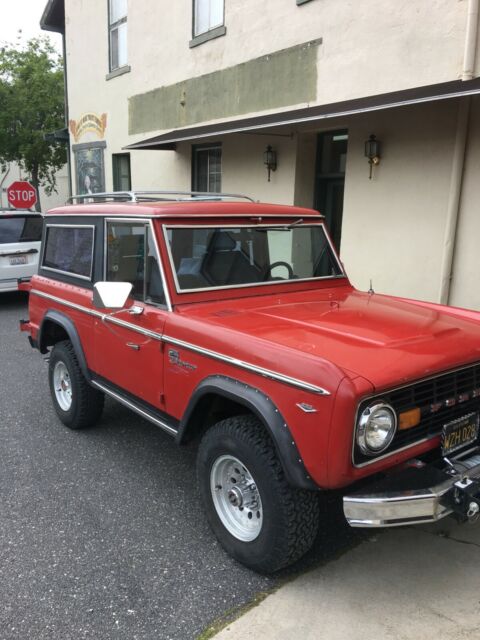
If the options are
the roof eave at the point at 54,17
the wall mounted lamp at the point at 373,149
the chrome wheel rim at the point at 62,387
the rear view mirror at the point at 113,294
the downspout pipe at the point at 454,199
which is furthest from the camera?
the roof eave at the point at 54,17

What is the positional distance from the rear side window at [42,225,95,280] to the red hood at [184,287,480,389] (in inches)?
52.4

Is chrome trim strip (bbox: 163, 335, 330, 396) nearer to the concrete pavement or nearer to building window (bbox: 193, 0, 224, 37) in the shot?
the concrete pavement

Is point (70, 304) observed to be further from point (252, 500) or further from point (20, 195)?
point (20, 195)

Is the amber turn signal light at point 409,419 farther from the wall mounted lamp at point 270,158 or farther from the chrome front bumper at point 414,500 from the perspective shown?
the wall mounted lamp at point 270,158

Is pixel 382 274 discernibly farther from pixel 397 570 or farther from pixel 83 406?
pixel 397 570

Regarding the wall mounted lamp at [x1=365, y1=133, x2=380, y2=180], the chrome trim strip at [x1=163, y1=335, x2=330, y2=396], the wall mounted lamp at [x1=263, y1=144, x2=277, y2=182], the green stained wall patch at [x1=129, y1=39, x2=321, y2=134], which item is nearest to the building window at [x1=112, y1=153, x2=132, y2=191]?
the green stained wall patch at [x1=129, y1=39, x2=321, y2=134]

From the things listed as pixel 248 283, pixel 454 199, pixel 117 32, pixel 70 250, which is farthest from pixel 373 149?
pixel 117 32

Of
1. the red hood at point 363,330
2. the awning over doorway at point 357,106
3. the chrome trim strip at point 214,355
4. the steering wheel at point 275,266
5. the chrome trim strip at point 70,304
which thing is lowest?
the chrome trim strip at point 70,304

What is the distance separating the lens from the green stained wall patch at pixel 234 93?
26.5 feet

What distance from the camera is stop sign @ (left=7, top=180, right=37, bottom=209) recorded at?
1369cm

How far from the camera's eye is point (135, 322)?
3.58 meters

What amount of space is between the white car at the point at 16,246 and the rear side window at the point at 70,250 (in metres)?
5.03

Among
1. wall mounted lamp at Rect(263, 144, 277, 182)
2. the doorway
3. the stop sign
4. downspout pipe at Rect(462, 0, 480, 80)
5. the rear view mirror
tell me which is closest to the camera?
the rear view mirror

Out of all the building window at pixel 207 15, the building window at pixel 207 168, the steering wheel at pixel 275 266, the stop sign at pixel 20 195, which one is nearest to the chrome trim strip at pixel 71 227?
the steering wheel at pixel 275 266
